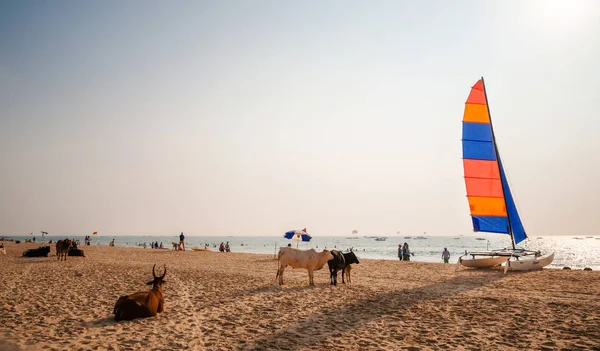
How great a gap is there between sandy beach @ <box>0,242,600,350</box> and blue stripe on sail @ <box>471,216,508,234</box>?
10.0m

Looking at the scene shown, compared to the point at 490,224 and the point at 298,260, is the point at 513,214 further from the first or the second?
the point at 298,260

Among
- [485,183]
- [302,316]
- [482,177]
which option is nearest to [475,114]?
[482,177]

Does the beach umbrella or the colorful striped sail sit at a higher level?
the colorful striped sail

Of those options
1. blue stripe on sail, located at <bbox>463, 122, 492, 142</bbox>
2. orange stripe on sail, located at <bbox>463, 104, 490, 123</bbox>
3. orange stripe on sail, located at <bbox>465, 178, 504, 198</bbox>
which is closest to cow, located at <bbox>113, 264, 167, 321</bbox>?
orange stripe on sail, located at <bbox>465, 178, 504, 198</bbox>

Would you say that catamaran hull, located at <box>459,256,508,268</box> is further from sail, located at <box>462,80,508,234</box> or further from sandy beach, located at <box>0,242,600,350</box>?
sandy beach, located at <box>0,242,600,350</box>

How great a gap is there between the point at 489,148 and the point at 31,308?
29020 millimetres

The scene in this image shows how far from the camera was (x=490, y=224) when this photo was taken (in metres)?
27.2

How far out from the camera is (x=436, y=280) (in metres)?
19.5

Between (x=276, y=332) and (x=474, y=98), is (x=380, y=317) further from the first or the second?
(x=474, y=98)

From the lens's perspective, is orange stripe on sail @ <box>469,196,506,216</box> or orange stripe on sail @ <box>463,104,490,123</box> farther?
orange stripe on sail @ <box>463,104,490,123</box>

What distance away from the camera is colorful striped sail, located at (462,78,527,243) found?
27.1 m

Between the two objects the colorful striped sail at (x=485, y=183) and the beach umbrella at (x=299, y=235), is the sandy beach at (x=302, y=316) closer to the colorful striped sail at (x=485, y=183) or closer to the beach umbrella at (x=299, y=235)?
the colorful striped sail at (x=485, y=183)

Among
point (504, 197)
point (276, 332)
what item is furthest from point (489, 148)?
point (276, 332)

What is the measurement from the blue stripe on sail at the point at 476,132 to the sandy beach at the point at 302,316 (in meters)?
13.2
